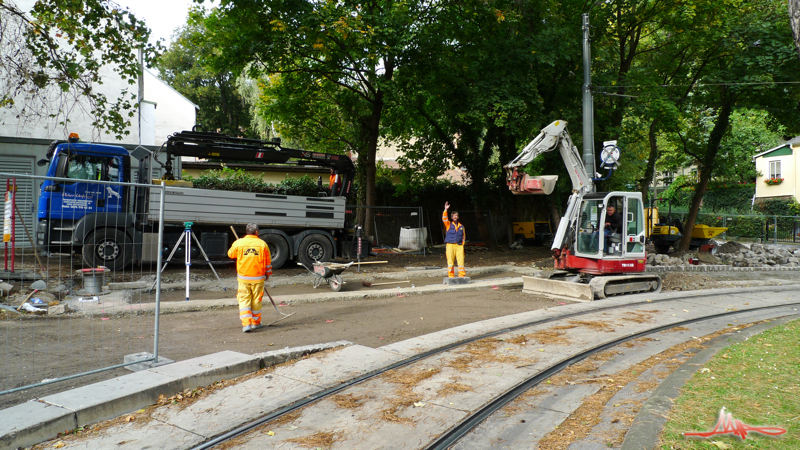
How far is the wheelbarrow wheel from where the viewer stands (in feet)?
38.7

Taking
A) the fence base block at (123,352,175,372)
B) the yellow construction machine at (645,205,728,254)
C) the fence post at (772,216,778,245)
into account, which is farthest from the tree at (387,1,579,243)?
the fence post at (772,216,778,245)

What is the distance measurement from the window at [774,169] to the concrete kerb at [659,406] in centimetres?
4032

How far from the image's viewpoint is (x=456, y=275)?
14445mm

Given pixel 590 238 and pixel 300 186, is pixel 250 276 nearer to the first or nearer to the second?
pixel 590 238

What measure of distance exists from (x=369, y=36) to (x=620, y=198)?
764cm

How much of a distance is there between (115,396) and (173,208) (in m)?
9.04

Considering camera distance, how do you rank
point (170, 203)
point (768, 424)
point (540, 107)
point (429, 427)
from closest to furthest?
1. point (768, 424)
2. point (429, 427)
3. point (170, 203)
4. point (540, 107)

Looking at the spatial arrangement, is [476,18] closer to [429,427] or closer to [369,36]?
[369,36]

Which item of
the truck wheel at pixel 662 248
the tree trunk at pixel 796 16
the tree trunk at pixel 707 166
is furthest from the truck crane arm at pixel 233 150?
the tree trunk at pixel 707 166

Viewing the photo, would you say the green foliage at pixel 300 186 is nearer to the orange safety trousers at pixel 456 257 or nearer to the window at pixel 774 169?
the orange safety trousers at pixel 456 257

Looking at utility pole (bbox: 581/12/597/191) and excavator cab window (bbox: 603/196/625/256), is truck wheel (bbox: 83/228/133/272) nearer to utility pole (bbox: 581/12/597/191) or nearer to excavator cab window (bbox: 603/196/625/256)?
excavator cab window (bbox: 603/196/625/256)

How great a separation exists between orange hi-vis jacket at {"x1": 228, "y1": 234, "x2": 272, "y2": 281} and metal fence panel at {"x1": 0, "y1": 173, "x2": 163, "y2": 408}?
3.80 feet

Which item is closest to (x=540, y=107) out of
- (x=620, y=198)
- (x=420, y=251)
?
(x=620, y=198)

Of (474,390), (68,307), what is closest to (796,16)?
(474,390)
